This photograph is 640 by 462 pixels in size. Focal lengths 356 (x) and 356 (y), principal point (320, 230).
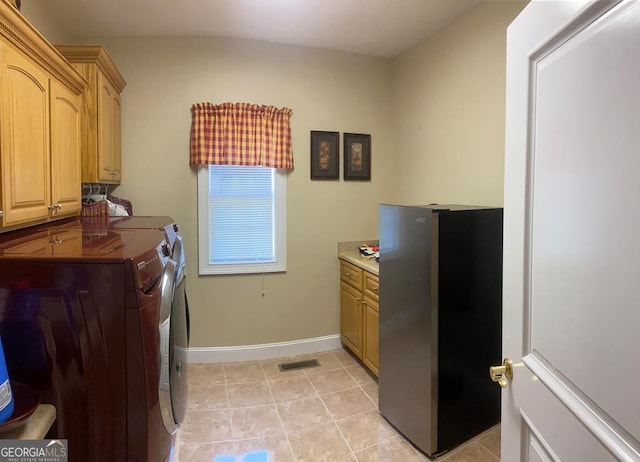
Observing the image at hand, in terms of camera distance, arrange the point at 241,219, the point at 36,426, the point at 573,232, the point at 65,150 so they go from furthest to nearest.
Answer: the point at 241,219
the point at 65,150
the point at 36,426
the point at 573,232

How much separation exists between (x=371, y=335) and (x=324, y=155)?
1.67 meters

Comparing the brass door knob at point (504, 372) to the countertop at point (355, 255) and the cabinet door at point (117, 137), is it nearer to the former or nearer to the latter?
the countertop at point (355, 255)

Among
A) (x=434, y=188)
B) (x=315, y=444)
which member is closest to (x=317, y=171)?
(x=434, y=188)

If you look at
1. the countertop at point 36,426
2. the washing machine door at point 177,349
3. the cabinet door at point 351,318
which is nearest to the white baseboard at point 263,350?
the cabinet door at point 351,318

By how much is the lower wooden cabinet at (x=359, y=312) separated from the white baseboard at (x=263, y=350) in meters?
0.19

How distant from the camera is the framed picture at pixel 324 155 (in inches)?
130

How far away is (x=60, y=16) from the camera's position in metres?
2.53

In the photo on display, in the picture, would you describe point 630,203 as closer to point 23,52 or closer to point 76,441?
point 76,441

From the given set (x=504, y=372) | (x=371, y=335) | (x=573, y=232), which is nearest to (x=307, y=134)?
(x=371, y=335)

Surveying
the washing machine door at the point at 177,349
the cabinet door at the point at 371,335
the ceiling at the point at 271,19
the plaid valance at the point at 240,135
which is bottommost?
the cabinet door at the point at 371,335

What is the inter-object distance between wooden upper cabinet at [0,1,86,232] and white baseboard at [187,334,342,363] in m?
1.67

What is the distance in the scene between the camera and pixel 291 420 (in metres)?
2.37

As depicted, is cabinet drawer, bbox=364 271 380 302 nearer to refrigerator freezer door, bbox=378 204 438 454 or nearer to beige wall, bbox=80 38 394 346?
refrigerator freezer door, bbox=378 204 438 454

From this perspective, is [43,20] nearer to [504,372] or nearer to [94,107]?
[94,107]
